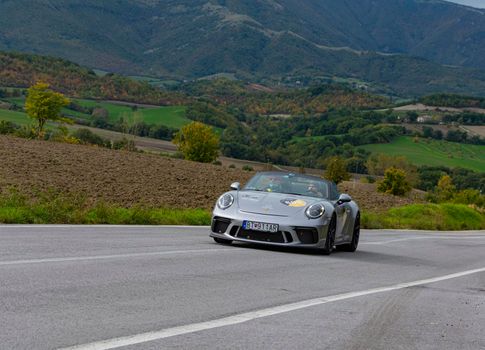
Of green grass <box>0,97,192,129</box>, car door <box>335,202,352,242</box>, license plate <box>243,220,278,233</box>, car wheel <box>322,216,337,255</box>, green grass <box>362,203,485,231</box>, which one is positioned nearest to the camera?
license plate <box>243,220,278,233</box>

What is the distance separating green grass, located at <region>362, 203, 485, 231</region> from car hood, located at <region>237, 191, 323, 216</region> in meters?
17.4

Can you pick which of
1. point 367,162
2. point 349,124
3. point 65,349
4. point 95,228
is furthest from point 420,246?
point 349,124

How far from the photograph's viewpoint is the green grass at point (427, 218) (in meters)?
34.8

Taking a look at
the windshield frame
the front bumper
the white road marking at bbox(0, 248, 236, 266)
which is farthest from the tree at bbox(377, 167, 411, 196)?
the white road marking at bbox(0, 248, 236, 266)

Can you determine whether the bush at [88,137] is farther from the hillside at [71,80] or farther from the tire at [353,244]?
the tire at [353,244]

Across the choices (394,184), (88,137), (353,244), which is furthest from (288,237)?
(394,184)

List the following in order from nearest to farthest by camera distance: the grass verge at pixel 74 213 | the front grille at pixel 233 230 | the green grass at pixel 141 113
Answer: the front grille at pixel 233 230 < the grass verge at pixel 74 213 < the green grass at pixel 141 113

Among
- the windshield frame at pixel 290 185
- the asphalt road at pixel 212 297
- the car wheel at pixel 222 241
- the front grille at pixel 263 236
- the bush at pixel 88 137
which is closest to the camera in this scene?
the asphalt road at pixel 212 297

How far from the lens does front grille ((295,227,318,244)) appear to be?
47.2ft

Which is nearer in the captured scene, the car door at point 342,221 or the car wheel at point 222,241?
the car wheel at point 222,241

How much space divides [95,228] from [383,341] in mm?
9830

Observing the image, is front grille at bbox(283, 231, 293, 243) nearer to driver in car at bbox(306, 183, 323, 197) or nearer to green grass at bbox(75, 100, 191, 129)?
driver in car at bbox(306, 183, 323, 197)

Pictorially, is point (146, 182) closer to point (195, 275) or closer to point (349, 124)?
point (195, 275)

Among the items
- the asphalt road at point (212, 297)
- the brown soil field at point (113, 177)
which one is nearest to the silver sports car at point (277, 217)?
the asphalt road at point (212, 297)
